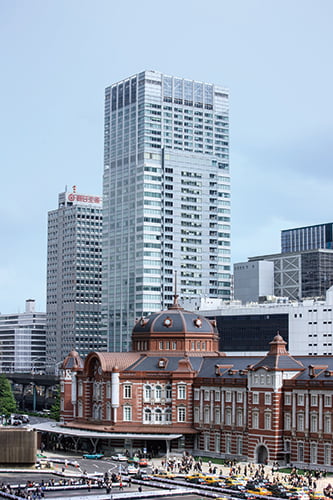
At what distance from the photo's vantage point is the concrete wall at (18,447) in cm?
12712

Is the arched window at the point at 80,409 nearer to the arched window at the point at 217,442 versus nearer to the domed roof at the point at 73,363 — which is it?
the domed roof at the point at 73,363

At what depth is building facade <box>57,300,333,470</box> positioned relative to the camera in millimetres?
126750

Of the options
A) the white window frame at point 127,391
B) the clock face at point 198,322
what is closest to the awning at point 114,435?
the white window frame at point 127,391

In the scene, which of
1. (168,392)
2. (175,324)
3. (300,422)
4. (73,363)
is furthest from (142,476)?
(73,363)

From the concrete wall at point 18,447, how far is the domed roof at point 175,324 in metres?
36.5

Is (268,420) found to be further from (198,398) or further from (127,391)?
(127,391)

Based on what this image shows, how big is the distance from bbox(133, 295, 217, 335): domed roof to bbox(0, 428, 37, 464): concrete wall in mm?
36460

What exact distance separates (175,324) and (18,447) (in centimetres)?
4039

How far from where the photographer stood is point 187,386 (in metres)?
148

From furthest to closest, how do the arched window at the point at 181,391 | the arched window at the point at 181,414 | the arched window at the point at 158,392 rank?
the arched window at the point at 158,392 → the arched window at the point at 181,391 → the arched window at the point at 181,414

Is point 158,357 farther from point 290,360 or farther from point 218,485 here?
point 218,485

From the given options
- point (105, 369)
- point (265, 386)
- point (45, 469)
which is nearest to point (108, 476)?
point (45, 469)

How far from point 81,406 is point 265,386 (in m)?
40.4

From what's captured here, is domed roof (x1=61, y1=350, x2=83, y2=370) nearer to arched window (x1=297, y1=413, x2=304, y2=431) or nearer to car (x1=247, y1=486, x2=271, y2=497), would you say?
arched window (x1=297, y1=413, x2=304, y2=431)
